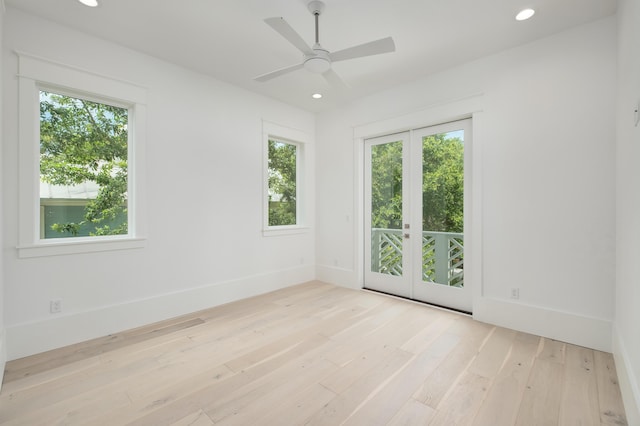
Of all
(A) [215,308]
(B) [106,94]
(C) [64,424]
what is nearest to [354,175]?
(A) [215,308]

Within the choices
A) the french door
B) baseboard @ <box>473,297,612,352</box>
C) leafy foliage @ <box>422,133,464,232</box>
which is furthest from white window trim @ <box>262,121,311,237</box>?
baseboard @ <box>473,297,612,352</box>

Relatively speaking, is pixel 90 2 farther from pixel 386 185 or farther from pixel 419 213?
pixel 419 213

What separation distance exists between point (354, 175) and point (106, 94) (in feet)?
10.4

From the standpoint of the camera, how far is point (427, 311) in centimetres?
353

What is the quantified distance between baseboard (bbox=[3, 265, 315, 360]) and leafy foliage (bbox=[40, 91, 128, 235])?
81 centimetres

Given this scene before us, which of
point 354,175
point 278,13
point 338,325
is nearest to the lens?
point 278,13

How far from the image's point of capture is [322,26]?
2.67 metres

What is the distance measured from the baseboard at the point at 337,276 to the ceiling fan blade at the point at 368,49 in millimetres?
3134

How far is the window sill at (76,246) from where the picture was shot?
8.31 feet

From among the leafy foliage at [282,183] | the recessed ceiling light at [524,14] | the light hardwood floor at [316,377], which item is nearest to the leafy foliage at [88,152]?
the light hardwood floor at [316,377]

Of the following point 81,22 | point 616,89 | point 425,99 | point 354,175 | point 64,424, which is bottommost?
point 64,424

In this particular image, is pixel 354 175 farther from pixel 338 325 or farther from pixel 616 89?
pixel 616 89

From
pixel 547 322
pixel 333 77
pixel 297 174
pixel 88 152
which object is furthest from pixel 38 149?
pixel 547 322

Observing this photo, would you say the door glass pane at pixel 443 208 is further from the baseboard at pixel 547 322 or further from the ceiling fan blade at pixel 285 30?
the ceiling fan blade at pixel 285 30
